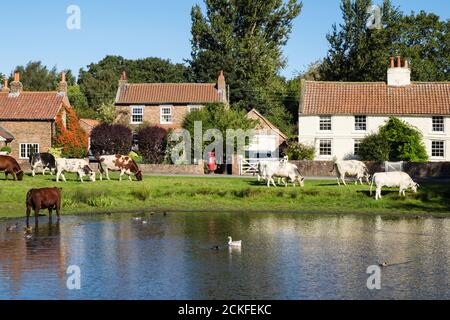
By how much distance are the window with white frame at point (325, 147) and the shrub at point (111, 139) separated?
16832 millimetres

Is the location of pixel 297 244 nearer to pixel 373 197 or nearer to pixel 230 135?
pixel 373 197

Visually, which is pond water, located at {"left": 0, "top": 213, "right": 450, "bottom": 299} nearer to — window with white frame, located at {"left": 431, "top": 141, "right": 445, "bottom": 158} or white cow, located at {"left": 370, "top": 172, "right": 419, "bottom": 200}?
white cow, located at {"left": 370, "top": 172, "right": 419, "bottom": 200}

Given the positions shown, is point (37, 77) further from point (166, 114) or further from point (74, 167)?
point (74, 167)

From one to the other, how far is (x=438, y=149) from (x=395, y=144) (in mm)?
5067

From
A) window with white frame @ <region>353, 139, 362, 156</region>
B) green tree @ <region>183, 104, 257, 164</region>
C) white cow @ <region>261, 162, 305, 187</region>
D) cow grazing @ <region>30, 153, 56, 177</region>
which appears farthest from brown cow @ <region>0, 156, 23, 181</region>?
window with white frame @ <region>353, 139, 362, 156</region>

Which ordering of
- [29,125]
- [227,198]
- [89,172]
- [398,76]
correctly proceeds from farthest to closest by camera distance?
1. [398,76]
2. [29,125]
3. [89,172]
4. [227,198]

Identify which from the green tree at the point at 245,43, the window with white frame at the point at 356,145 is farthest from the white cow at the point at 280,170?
the green tree at the point at 245,43

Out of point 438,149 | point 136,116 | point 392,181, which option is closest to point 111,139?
point 136,116

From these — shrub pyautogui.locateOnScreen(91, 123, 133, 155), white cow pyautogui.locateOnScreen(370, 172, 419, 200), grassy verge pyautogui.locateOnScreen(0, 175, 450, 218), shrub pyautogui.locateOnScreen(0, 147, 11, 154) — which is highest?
shrub pyautogui.locateOnScreen(91, 123, 133, 155)

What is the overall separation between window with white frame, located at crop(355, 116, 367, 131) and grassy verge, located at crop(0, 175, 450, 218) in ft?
70.9

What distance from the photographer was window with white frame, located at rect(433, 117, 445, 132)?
68562mm

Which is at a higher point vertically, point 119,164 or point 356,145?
point 356,145

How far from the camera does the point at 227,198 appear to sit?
1800 inches

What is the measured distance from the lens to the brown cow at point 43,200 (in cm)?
3675
